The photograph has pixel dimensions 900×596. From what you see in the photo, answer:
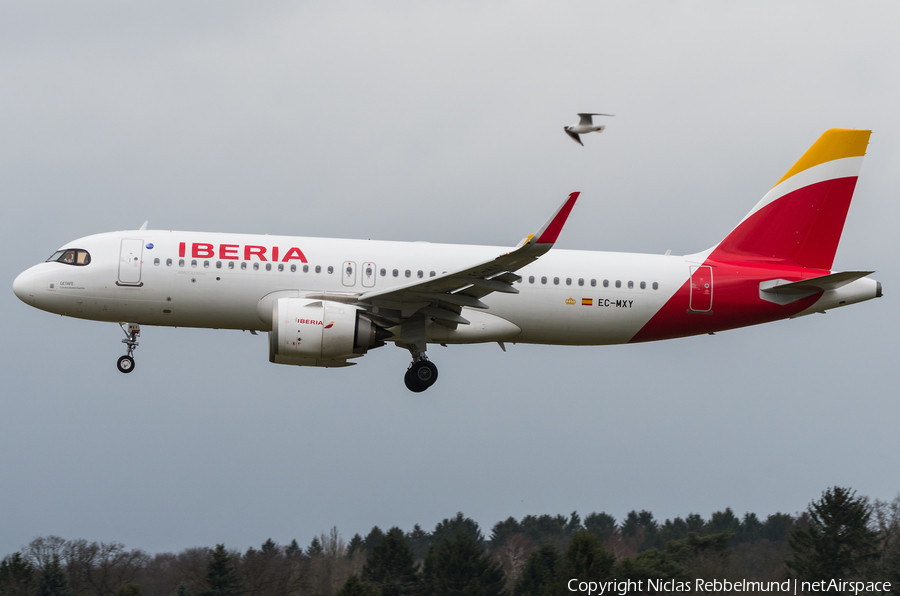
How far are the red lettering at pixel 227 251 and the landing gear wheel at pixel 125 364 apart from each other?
14.5 feet

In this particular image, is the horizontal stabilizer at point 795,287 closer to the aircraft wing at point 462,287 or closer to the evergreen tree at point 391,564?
the aircraft wing at point 462,287

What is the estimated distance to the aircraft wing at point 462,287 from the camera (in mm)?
23188

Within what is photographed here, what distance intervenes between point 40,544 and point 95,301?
37.8m

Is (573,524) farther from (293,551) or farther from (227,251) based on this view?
(227,251)

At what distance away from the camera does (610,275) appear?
28.8m

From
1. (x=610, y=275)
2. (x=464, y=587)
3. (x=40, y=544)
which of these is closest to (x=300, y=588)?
(x=464, y=587)

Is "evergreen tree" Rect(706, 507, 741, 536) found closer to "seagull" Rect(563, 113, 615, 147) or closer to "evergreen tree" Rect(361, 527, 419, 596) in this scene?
"evergreen tree" Rect(361, 527, 419, 596)

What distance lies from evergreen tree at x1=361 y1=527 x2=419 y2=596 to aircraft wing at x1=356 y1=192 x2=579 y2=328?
114 feet

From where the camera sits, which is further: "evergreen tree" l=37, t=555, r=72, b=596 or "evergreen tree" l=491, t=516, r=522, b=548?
"evergreen tree" l=491, t=516, r=522, b=548

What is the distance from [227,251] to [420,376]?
6.61 metres

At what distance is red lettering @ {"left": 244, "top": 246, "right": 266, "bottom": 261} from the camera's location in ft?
89.8

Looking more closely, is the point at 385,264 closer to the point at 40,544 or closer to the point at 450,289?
the point at 450,289

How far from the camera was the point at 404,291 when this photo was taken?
84.9ft

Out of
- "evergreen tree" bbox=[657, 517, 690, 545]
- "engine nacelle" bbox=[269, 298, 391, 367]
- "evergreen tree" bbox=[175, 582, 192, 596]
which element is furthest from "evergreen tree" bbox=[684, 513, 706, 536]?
"engine nacelle" bbox=[269, 298, 391, 367]
